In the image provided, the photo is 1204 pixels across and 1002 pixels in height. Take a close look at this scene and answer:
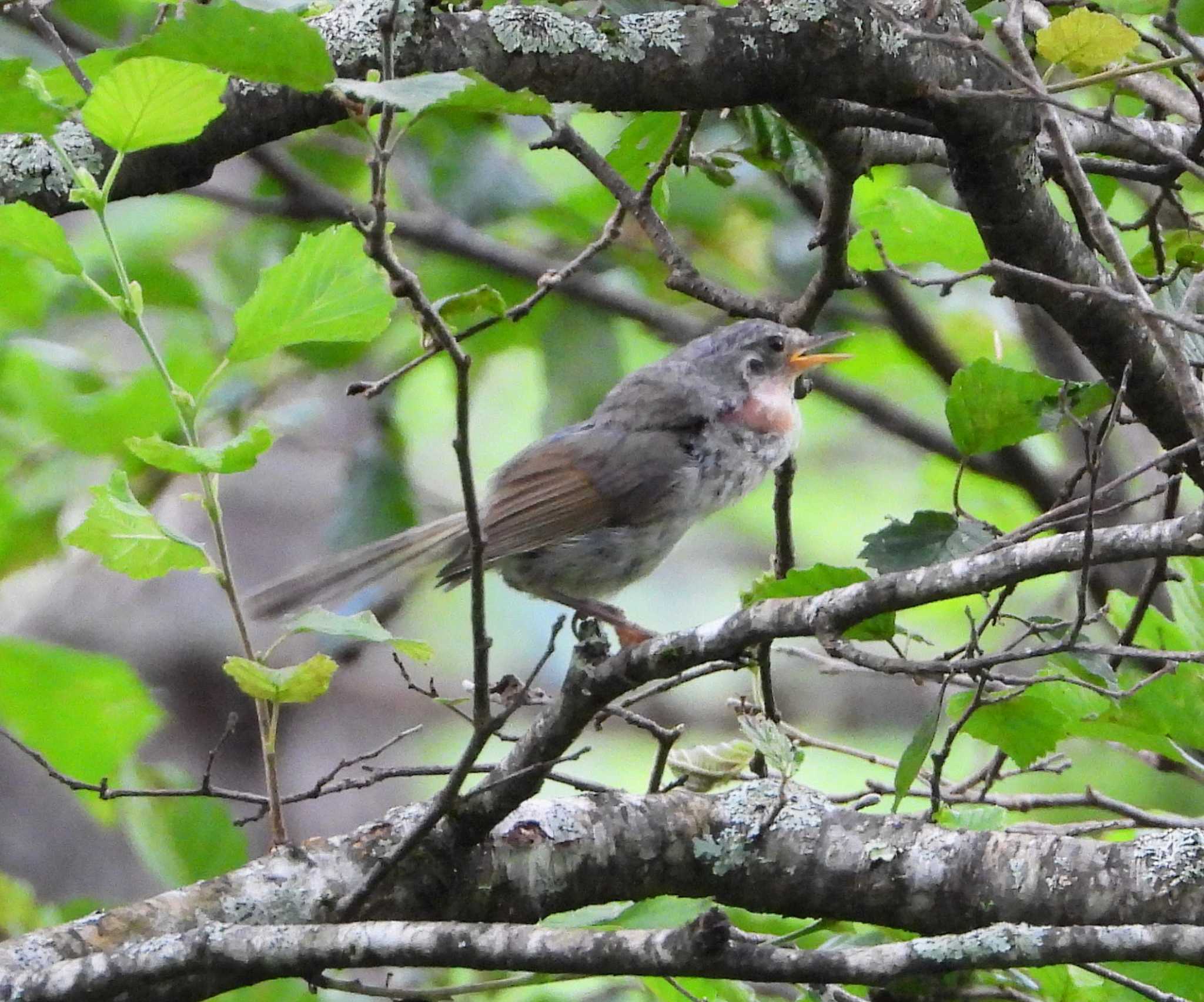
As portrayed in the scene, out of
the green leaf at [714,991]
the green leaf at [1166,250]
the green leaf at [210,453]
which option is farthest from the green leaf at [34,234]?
the green leaf at [1166,250]

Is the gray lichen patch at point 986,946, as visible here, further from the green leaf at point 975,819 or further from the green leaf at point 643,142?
the green leaf at point 643,142

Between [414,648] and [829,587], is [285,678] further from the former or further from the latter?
[829,587]

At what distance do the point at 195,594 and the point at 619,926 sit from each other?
192 inches

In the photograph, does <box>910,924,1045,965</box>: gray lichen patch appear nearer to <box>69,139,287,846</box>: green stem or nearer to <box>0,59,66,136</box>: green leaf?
<box>69,139,287,846</box>: green stem

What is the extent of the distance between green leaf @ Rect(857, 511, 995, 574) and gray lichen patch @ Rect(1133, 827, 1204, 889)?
1.86 feet

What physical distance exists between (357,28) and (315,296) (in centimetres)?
54

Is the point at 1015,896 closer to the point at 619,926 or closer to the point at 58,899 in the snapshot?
the point at 619,926

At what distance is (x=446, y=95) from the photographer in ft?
5.29

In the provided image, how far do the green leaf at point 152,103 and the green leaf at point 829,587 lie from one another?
1.08 meters

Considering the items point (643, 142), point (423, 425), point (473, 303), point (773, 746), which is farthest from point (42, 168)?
point (423, 425)

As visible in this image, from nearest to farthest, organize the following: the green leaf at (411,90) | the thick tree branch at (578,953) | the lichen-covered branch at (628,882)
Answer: the green leaf at (411,90), the thick tree branch at (578,953), the lichen-covered branch at (628,882)

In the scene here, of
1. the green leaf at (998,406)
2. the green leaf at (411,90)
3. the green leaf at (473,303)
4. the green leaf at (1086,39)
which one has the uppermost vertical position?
the green leaf at (1086,39)

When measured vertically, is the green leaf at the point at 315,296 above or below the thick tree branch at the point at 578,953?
above

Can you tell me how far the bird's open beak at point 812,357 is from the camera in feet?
13.7
